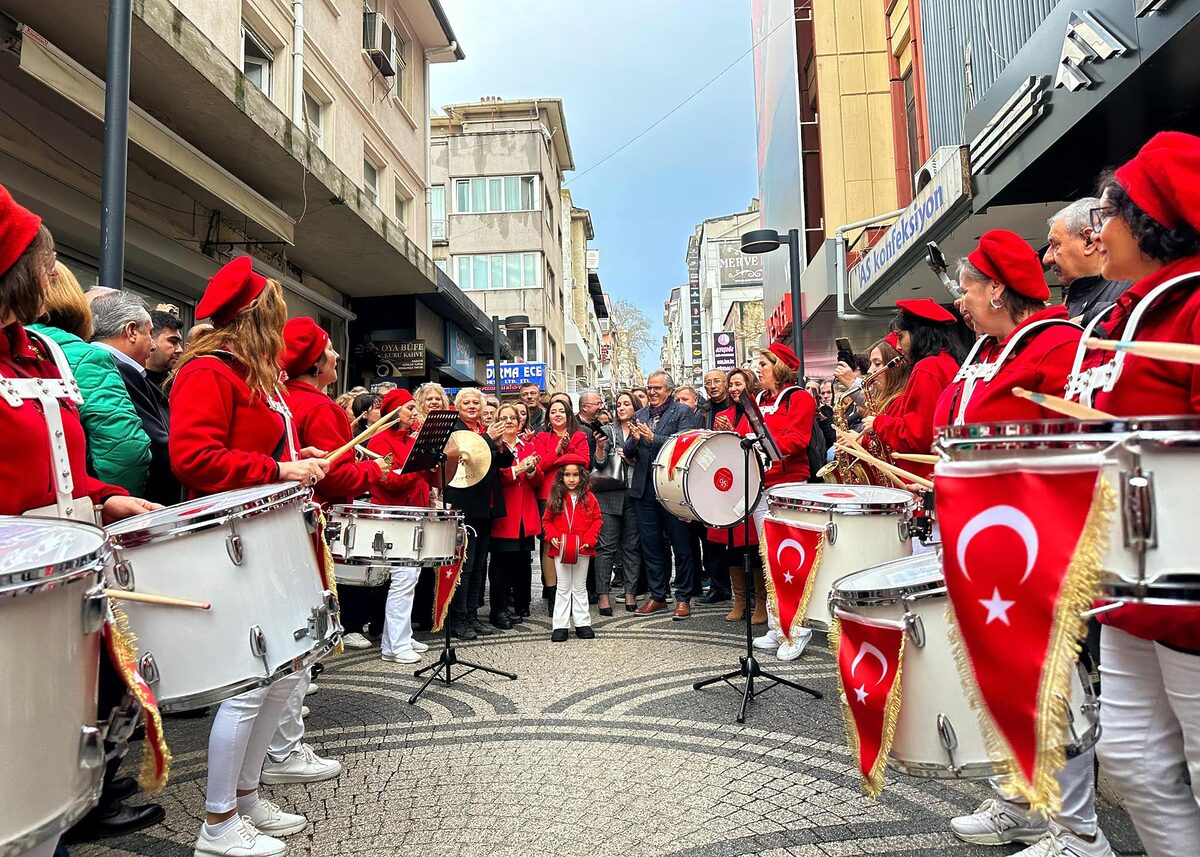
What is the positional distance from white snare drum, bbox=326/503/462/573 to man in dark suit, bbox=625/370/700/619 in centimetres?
305

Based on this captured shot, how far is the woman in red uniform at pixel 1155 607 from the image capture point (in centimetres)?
172

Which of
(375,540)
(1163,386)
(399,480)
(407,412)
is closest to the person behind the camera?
(1163,386)

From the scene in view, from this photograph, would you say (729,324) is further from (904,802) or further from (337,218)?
(904,802)

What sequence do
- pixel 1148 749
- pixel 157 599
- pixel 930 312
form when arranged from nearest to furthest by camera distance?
pixel 1148 749
pixel 157 599
pixel 930 312

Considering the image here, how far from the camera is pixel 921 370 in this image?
3809mm

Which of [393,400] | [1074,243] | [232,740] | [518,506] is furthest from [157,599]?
[518,506]

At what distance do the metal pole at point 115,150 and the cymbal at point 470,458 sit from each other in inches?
99.9

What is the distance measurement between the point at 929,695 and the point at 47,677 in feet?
7.23

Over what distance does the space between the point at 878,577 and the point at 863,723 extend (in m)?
0.45

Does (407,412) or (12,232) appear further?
(407,412)

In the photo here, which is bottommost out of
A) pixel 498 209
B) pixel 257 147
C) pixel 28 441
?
pixel 28 441

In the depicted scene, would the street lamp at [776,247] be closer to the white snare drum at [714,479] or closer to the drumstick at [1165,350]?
the white snare drum at [714,479]

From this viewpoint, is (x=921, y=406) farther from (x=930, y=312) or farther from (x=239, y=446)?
(x=239, y=446)

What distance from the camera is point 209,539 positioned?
2264mm
